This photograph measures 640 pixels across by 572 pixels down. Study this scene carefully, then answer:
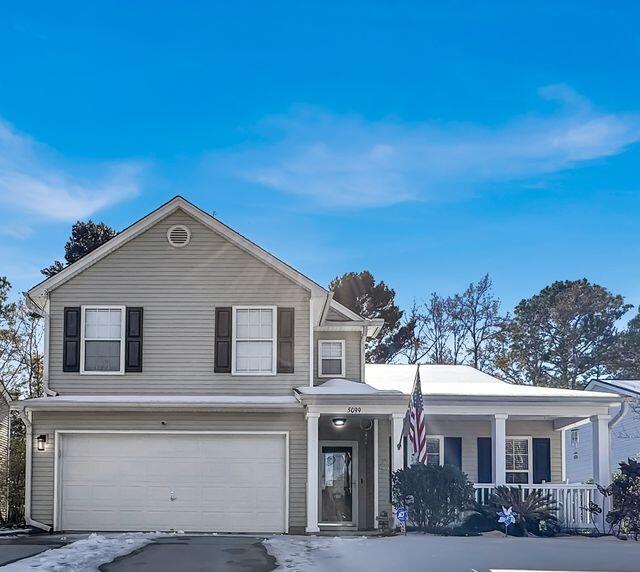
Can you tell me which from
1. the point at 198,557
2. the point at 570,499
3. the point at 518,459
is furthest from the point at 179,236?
the point at 518,459

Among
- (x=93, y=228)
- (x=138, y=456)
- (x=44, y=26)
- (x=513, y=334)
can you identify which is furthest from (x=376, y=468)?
(x=513, y=334)

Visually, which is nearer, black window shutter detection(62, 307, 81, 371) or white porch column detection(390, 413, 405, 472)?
white porch column detection(390, 413, 405, 472)

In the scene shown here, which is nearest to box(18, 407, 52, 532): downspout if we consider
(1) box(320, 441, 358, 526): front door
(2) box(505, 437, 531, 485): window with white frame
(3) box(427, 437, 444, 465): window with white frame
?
(1) box(320, 441, 358, 526): front door

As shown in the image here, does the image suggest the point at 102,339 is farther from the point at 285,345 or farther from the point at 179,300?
the point at 285,345

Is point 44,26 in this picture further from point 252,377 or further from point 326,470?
point 326,470

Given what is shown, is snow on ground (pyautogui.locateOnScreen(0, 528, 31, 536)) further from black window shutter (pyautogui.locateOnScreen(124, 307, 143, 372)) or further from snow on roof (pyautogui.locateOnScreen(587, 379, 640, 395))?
snow on roof (pyautogui.locateOnScreen(587, 379, 640, 395))

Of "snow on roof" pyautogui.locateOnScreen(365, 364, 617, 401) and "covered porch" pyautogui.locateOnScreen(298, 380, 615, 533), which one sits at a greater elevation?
"snow on roof" pyautogui.locateOnScreen(365, 364, 617, 401)

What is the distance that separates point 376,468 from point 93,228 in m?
19.7

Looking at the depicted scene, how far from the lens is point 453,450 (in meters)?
23.7

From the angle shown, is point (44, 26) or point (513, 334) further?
point (513, 334)

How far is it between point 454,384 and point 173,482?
7.18m

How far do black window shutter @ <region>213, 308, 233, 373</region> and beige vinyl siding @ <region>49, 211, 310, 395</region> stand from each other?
0.37 feet

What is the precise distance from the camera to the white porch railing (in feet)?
64.7

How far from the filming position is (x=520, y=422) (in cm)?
2422
